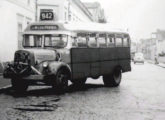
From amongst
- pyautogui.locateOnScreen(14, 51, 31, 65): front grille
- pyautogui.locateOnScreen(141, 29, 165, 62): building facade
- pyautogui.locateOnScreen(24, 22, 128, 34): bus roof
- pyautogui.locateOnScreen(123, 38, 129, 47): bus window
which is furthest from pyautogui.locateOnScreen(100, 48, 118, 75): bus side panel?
pyautogui.locateOnScreen(141, 29, 165, 62): building facade

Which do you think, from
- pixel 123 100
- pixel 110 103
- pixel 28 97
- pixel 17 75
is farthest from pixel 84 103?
pixel 17 75

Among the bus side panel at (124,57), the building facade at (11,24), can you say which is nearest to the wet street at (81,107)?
the bus side panel at (124,57)

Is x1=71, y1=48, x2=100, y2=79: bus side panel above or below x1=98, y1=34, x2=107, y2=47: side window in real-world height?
below

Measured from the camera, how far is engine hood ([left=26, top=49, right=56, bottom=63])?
12.6 meters

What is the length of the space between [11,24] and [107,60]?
34.1 ft

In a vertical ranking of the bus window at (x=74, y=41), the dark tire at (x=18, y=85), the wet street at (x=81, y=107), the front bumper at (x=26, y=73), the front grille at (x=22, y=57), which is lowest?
the wet street at (x=81, y=107)

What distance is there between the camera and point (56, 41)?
1388cm

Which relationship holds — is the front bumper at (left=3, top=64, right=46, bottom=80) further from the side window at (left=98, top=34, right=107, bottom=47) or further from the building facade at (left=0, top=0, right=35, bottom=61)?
the building facade at (left=0, top=0, right=35, bottom=61)

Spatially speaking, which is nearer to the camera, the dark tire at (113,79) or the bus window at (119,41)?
the dark tire at (113,79)

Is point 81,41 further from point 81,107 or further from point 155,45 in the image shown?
point 155,45

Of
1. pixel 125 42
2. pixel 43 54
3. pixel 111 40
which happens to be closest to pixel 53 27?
pixel 43 54

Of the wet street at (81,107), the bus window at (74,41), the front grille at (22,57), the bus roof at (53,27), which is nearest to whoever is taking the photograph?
the wet street at (81,107)

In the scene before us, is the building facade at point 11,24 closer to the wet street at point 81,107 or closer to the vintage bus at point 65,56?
the vintage bus at point 65,56

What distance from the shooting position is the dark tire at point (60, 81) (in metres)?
12.7
